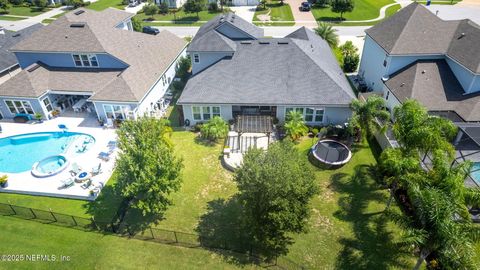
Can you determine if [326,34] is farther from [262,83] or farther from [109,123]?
[109,123]

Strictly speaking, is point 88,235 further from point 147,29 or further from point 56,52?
point 147,29

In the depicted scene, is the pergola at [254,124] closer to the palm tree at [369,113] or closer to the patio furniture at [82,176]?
the palm tree at [369,113]

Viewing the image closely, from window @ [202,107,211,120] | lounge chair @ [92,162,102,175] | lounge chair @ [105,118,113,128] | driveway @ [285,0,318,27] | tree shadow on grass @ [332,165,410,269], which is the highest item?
driveway @ [285,0,318,27]

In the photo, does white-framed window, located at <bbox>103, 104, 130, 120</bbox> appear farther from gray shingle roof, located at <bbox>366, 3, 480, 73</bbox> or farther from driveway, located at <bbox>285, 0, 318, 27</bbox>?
driveway, located at <bbox>285, 0, 318, 27</bbox>

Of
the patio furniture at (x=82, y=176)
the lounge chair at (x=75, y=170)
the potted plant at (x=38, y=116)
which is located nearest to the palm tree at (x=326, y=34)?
the patio furniture at (x=82, y=176)

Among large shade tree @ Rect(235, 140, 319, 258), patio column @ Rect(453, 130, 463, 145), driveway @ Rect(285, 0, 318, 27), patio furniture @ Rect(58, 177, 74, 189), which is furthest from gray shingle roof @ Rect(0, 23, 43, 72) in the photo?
patio column @ Rect(453, 130, 463, 145)
